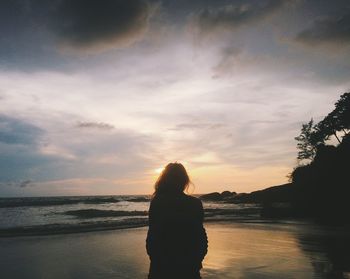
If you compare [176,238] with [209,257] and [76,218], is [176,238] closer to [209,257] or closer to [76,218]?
[209,257]

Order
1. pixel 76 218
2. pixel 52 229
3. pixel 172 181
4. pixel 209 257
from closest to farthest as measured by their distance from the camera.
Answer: pixel 172 181
pixel 209 257
pixel 52 229
pixel 76 218

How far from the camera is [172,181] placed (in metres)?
3.94

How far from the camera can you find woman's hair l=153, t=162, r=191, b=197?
394 centimetres

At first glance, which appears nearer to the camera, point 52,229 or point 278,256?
point 278,256

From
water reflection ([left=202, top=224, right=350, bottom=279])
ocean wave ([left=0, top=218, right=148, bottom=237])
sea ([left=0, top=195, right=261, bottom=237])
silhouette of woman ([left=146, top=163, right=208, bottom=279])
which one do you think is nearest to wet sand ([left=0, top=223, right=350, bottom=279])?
water reflection ([left=202, top=224, right=350, bottom=279])

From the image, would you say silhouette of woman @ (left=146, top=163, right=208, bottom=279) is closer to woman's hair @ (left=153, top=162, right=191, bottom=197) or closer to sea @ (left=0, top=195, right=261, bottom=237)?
woman's hair @ (left=153, top=162, right=191, bottom=197)

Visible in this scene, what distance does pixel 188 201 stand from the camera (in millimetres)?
3812

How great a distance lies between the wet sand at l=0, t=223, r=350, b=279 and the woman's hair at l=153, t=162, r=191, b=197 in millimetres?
5390

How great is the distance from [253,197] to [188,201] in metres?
73.7

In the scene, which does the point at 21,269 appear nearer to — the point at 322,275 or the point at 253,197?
the point at 322,275

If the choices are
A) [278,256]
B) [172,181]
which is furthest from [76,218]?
[172,181]

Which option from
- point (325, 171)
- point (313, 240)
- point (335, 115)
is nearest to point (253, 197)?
point (335, 115)

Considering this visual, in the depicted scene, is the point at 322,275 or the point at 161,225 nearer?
the point at 161,225

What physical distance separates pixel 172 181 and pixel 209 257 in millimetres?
7757
